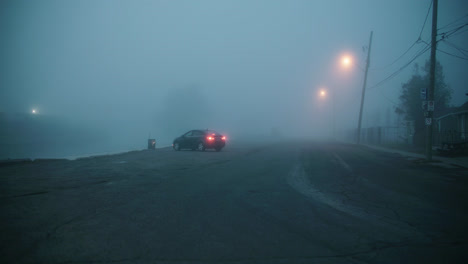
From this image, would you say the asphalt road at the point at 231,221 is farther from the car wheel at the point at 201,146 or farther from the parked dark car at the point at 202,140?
the car wheel at the point at 201,146

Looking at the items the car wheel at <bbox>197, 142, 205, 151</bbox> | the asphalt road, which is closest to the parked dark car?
the car wheel at <bbox>197, 142, 205, 151</bbox>

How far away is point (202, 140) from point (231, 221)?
1876 centimetres

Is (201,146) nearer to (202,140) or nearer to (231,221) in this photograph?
(202,140)

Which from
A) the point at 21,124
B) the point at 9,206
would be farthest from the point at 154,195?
the point at 21,124

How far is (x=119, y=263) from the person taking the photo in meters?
3.69

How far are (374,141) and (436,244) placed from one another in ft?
141

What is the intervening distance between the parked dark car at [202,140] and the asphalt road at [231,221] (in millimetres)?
14004

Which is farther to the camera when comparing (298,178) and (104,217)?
(298,178)

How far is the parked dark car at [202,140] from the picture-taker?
23.9 meters

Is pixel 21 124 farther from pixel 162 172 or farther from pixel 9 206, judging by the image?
pixel 9 206

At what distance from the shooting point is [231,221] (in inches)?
215

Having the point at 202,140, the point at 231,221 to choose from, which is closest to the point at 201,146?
the point at 202,140

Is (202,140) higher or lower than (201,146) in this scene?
higher

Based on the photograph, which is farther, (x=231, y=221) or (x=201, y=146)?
(x=201, y=146)
